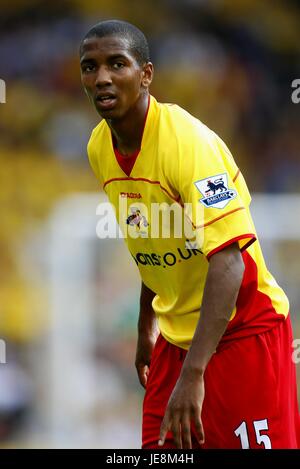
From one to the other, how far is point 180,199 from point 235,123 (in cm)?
617

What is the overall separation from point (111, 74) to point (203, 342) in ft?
3.25

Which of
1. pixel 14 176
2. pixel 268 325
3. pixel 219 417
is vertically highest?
pixel 14 176

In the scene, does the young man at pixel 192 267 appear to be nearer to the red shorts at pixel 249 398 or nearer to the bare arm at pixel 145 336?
the red shorts at pixel 249 398

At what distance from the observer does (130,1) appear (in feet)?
32.7

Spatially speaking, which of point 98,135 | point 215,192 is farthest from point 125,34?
point 215,192

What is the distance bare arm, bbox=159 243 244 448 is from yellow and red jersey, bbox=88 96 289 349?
9 centimetres

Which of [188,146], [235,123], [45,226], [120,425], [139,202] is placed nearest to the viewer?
[188,146]

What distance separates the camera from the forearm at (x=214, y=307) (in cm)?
328

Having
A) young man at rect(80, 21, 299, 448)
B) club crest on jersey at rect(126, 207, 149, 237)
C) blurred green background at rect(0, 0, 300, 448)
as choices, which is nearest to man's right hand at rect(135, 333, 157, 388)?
young man at rect(80, 21, 299, 448)

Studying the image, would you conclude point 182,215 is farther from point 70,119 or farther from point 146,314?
point 70,119

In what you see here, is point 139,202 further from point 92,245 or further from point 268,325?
point 92,245

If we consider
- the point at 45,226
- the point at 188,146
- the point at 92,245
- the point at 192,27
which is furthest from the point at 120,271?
the point at 188,146

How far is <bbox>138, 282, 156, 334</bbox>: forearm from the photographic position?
4.22m

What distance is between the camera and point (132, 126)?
3619 millimetres
